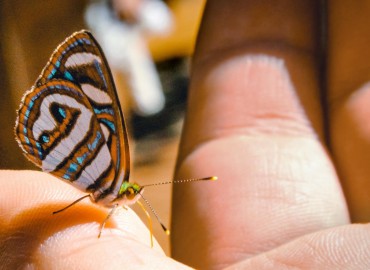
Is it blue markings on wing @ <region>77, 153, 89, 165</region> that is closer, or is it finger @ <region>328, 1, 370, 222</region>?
blue markings on wing @ <region>77, 153, 89, 165</region>

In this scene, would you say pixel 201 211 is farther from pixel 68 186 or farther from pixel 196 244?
pixel 68 186

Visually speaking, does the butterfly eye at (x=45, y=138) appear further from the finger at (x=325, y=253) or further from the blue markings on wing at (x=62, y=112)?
the finger at (x=325, y=253)

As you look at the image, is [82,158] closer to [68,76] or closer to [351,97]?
[68,76]

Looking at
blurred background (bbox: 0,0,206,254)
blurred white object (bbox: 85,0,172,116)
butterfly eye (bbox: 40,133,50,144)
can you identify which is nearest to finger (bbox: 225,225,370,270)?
butterfly eye (bbox: 40,133,50,144)

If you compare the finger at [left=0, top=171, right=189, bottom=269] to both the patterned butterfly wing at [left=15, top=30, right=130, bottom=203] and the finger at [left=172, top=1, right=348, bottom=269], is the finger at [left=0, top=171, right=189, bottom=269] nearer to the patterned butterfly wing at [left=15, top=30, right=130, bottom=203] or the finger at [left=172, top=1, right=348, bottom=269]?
the patterned butterfly wing at [left=15, top=30, right=130, bottom=203]

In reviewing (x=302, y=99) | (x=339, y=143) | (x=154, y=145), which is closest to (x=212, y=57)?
(x=302, y=99)

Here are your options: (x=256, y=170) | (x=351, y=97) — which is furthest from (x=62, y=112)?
(x=351, y=97)

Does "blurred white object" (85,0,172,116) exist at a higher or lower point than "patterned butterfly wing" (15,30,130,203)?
lower

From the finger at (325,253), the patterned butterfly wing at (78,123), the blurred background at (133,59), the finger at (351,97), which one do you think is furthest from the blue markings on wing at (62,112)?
the blurred background at (133,59)
